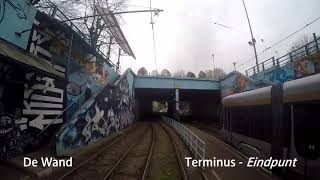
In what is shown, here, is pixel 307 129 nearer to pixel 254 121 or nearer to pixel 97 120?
pixel 254 121

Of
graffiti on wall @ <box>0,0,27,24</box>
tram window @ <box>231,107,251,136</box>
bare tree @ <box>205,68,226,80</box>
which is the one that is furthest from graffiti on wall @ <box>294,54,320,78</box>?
bare tree @ <box>205,68,226,80</box>

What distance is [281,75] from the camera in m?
21.2

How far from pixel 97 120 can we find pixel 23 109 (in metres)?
6.54

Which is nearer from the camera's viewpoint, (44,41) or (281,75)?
(44,41)

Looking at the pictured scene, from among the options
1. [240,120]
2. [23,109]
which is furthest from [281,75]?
[23,109]

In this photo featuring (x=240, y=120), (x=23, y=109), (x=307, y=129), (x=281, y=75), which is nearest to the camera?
(x=307, y=129)

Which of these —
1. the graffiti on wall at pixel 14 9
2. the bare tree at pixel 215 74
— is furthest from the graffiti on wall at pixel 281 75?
the bare tree at pixel 215 74

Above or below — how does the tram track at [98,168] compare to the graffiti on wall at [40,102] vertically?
below

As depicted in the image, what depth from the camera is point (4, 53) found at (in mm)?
7648

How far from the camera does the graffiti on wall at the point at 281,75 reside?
20.2 meters

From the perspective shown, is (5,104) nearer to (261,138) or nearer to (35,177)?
(35,177)

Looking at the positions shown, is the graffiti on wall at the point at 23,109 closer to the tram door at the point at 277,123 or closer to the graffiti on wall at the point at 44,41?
the graffiti on wall at the point at 44,41

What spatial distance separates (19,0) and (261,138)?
11.2 meters

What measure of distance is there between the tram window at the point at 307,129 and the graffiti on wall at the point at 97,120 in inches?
376
